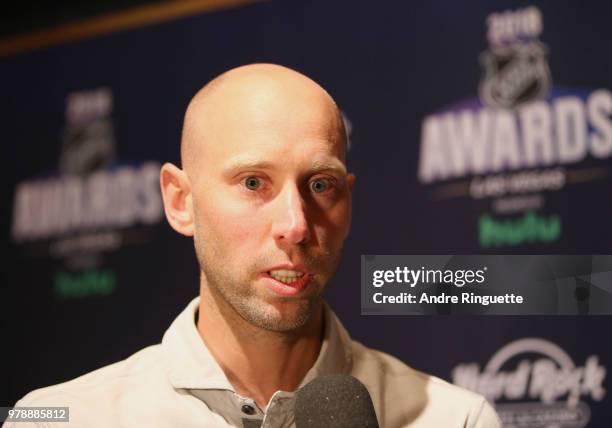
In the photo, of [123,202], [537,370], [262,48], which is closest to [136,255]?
[123,202]

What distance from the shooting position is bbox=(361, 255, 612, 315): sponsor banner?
1.51m

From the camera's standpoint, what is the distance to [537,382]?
2.18 metres

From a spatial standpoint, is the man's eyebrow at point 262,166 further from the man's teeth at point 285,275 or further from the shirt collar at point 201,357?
the shirt collar at point 201,357

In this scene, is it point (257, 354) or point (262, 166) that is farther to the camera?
point (257, 354)

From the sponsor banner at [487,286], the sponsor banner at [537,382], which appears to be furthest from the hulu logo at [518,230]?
the sponsor banner at [487,286]

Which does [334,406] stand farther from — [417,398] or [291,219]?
[417,398]

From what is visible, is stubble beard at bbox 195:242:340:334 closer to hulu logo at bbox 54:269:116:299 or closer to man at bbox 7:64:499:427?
man at bbox 7:64:499:427

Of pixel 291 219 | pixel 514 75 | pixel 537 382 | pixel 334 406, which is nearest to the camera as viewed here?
pixel 334 406

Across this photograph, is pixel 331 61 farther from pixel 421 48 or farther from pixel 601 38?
pixel 601 38

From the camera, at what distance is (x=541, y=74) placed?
2457mm

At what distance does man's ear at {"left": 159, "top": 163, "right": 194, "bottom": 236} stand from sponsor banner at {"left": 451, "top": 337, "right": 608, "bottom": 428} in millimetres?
899

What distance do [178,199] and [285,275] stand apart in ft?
0.88

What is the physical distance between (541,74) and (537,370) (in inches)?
27.8

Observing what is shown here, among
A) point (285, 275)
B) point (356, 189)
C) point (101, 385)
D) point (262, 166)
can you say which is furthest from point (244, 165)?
point (356, 189)
